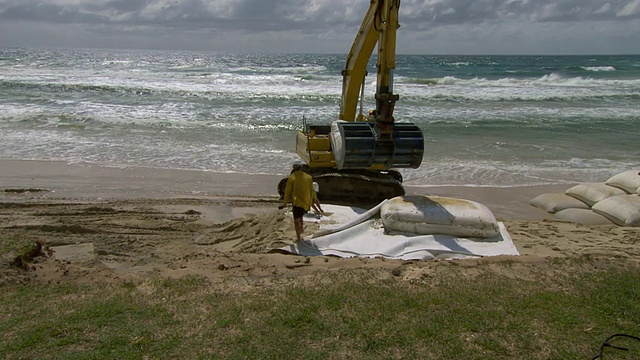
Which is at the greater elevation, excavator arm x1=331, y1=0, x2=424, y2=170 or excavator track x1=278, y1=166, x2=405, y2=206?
excavator arm x1=331, y1=0, x2=424, y2=170

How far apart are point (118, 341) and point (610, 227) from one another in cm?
838

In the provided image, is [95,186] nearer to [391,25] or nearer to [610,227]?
[391,25]

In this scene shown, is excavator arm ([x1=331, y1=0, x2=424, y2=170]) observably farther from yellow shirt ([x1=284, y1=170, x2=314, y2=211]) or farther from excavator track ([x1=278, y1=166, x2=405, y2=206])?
excavator track ([x1=278, y1=166, x2=405, y2=206])

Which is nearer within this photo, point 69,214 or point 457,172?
point 69,214

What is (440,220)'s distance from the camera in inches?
299

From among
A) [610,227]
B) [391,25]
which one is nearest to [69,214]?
[391,25]

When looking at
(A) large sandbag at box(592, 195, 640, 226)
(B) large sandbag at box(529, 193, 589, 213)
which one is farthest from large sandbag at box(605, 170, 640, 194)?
(B) large sandbag at box(529, 193, 589, 213)

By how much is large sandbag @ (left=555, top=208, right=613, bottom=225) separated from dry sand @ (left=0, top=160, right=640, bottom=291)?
43 cm

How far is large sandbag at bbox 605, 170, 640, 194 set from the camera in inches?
429

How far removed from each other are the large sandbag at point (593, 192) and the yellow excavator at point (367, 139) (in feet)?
12.4

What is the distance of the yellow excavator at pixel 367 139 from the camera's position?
8.50 meters

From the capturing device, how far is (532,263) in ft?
21.4

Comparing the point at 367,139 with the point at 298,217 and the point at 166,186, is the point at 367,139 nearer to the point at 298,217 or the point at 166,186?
the point at 298,217

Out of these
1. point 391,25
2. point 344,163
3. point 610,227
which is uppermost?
point 391,25
